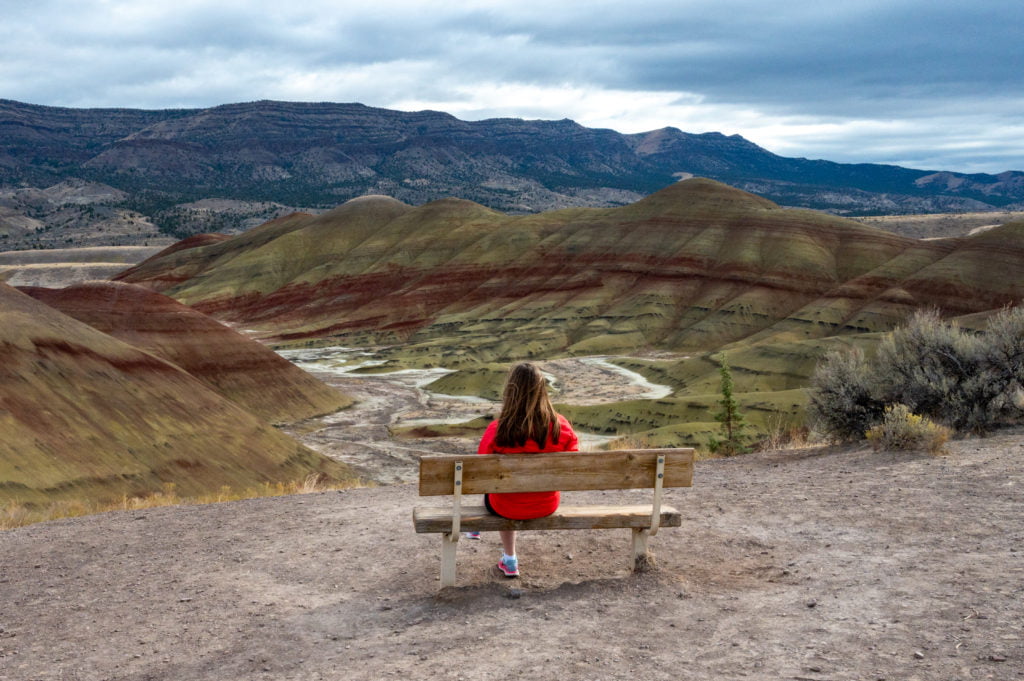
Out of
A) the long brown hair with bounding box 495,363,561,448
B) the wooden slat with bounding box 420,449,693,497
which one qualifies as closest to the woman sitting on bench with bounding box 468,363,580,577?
the long brown hair with bounding box 495,363,561,448

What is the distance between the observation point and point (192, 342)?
1810 inches

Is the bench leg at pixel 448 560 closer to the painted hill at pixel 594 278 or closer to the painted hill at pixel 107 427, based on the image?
the painted hill at pixel 107 427

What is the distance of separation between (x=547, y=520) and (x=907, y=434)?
23.4 feet

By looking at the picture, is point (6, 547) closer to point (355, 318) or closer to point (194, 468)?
point (194, 468)

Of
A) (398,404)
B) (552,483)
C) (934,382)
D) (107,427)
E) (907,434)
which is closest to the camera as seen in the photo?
(552,483)

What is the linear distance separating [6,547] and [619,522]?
22.2ft

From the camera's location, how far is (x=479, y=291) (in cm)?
11238

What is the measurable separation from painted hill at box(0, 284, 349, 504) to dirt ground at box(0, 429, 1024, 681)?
8861 mm

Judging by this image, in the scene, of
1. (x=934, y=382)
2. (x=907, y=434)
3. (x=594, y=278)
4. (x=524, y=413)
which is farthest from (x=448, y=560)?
(x=594, y=278)

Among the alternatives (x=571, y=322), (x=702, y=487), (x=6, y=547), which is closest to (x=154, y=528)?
(x=6, y=547)

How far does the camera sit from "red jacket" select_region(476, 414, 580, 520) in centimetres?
662

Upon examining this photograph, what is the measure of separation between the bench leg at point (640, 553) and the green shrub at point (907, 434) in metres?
6.11

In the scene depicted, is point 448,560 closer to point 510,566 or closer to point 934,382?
point 510,566

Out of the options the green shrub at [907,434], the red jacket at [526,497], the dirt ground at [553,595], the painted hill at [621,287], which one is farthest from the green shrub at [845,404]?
the painted hill at [621,287]
